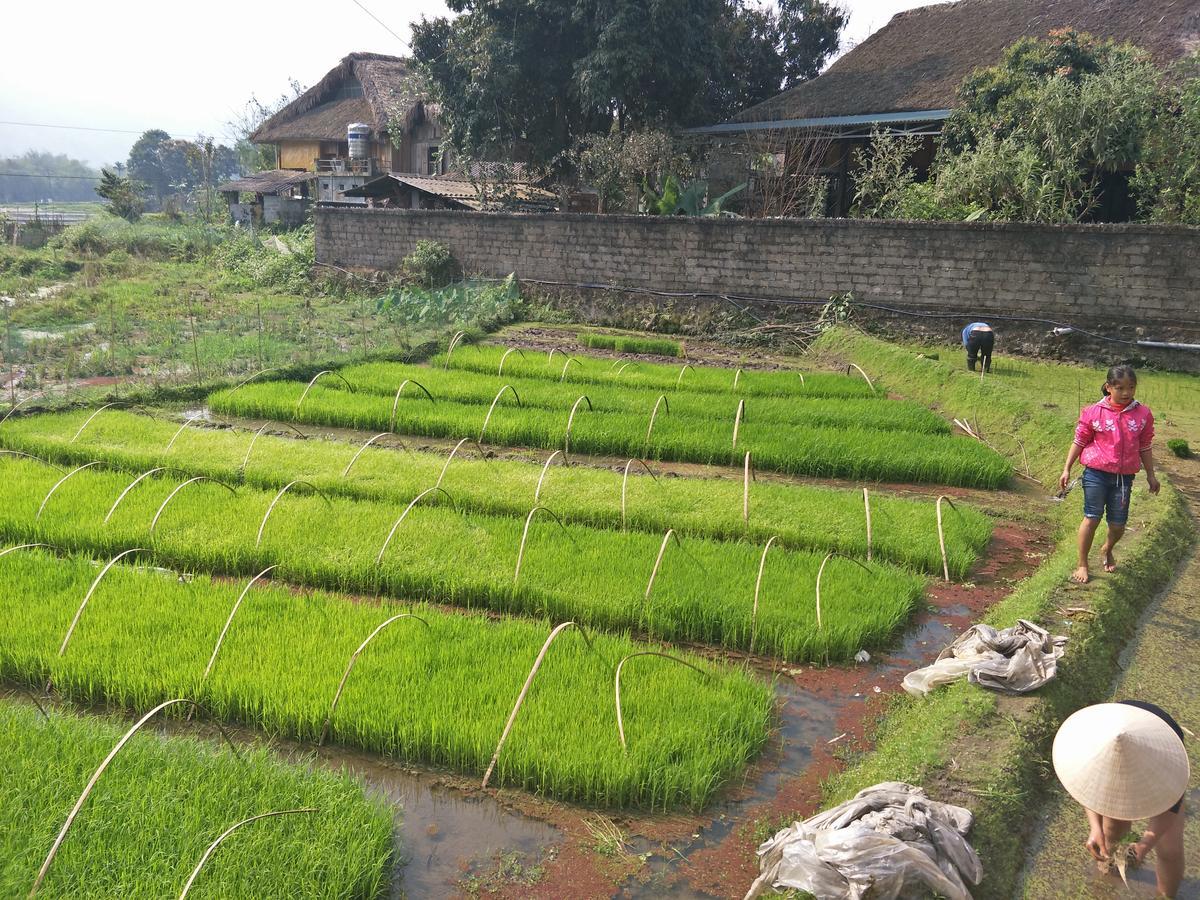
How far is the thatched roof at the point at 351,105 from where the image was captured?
87.8ft

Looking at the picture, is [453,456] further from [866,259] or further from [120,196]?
[120,196]

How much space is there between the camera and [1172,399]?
10.0m

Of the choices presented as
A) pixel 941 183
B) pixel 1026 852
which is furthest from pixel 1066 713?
pixel 941 183

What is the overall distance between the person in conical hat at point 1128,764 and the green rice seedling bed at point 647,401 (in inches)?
242

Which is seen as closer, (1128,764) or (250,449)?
(1128,764)

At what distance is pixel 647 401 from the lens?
998 centimetres

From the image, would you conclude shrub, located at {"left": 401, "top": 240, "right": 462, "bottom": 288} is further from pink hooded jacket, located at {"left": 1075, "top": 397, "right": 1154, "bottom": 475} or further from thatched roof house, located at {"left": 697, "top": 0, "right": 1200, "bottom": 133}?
pink hooded jacket, located at {"left": 1075, "top": 397, "right": 1154, "bottom": 475}

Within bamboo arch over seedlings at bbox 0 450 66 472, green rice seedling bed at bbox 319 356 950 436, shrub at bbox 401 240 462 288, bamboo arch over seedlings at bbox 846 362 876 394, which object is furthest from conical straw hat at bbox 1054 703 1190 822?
shrub at bbox 401 240 462 288

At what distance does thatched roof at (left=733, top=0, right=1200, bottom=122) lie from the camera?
1463 cm

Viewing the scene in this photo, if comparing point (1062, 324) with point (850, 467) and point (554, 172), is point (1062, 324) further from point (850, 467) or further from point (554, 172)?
point (554, 172)

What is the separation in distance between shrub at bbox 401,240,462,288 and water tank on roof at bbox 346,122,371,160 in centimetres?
1132

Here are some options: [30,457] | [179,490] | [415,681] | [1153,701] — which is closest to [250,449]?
[179,490]

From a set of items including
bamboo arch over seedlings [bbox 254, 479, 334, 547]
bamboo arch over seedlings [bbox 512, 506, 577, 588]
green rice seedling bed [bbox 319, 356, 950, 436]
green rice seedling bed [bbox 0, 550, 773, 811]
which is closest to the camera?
green rice seedling bed [bbox 0, 550, 773, 811]

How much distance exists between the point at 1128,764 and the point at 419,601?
12.9 feet
